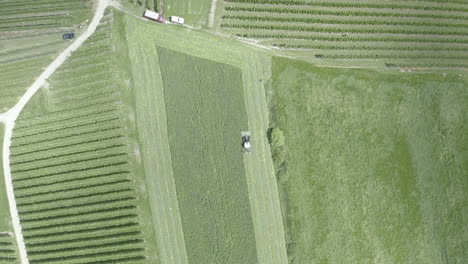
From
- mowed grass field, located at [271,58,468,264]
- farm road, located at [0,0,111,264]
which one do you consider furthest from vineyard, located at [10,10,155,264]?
mowed grass field, located at [271,58,468,264]

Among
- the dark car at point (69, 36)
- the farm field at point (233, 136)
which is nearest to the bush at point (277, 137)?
the farm field at point (233, 136)

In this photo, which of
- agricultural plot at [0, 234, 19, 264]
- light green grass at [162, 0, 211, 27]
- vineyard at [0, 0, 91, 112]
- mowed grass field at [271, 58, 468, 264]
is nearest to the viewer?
mowed grass field at [271, 58, 468, 264]

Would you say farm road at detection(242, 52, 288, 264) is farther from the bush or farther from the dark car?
the dark car

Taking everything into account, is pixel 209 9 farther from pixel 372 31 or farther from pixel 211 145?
pixel 372 31

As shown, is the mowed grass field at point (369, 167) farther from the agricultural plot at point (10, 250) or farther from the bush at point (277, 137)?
the agricultural plot at point (10, 250)

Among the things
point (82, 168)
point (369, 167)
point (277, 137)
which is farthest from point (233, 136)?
point (82, 168)

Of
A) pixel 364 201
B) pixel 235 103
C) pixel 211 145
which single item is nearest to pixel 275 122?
pixel 235 103

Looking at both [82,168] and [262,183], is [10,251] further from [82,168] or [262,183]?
[262,183]
